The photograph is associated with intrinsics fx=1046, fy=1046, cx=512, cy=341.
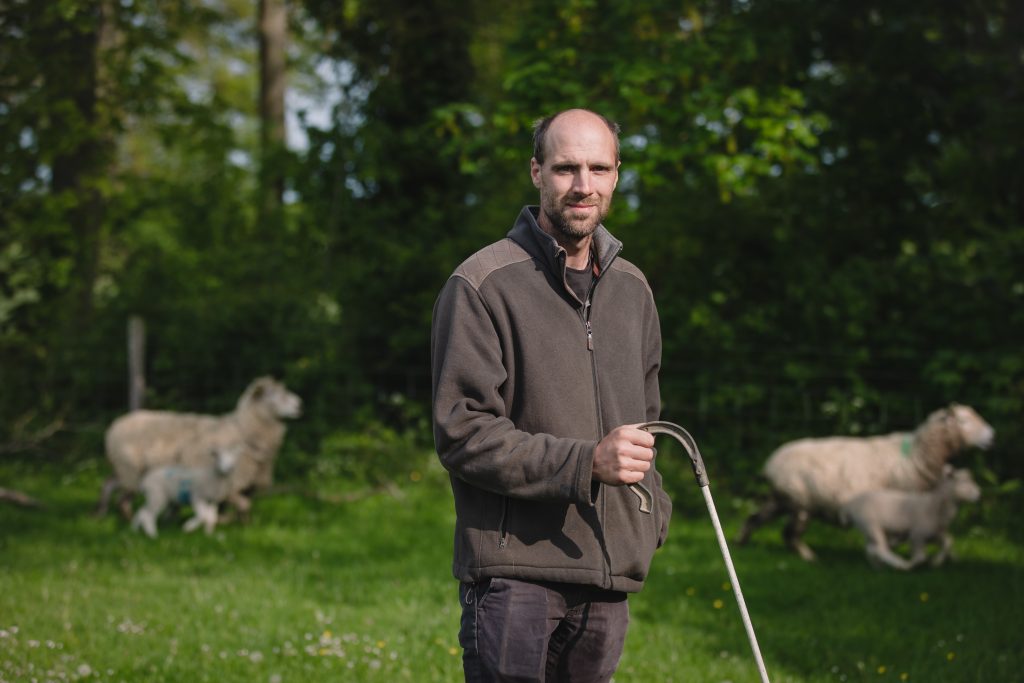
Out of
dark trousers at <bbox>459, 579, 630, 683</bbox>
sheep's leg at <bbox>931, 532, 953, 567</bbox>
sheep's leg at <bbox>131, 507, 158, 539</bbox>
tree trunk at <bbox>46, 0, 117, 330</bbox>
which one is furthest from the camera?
tree trunk at <bbox>46, 0, 117, 330</bbox>

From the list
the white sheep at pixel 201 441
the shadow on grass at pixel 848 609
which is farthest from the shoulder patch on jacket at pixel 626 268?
the white sheep at pixel 201 441

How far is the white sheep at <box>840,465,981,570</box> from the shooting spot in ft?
24.1

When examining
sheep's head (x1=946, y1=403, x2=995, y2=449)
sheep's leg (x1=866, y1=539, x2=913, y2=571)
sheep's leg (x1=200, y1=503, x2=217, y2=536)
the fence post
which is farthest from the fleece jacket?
the fence post

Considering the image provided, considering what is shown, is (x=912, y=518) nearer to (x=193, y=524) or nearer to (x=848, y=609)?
(x=848, y=609)

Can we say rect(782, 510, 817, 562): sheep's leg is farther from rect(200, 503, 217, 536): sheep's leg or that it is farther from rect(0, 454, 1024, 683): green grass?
rect(200, 503, 217, 536): sheep's leg

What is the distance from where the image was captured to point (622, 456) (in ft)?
8.84

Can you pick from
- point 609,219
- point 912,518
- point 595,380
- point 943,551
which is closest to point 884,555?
point 912,518

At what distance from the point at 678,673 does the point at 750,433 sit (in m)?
5.33

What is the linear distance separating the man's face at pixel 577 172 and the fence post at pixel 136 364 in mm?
9291

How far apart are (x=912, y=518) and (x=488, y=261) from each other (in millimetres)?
5502

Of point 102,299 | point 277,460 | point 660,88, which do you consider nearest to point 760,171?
point 660,88

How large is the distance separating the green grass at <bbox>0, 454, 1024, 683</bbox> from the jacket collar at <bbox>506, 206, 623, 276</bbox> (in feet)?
9.19

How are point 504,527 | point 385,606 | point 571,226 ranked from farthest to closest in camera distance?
point 385,606 < point 571,226 < point 504,527

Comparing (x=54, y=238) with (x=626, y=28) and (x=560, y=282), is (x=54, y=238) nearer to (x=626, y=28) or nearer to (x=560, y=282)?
(x=626, y=28)
